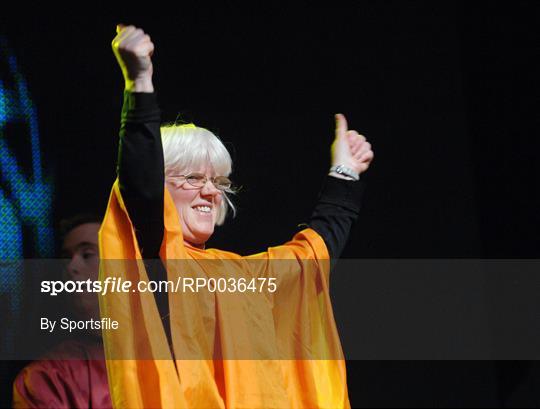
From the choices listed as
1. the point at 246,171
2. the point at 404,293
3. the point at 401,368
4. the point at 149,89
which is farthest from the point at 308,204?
the point at 149,89

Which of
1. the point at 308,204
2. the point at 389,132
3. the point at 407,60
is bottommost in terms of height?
the point at 308,204

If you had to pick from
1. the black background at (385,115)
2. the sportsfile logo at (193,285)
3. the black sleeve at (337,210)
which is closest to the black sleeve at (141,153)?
the sportsfile logo at (193,285)

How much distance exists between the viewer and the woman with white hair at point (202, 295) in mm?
1471

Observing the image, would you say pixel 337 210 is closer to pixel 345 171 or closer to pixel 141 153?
pixel 345 171

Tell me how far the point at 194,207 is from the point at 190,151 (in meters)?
0.11

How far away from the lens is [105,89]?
7.63ft

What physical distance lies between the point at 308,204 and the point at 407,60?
51cm

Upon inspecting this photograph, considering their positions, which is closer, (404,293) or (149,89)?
(149,89)

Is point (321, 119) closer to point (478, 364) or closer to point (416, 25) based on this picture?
point (416, 25)

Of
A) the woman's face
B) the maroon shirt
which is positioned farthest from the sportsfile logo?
the maroon shirt

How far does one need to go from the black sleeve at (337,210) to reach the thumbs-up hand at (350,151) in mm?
37

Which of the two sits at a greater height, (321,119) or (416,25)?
(416,25)

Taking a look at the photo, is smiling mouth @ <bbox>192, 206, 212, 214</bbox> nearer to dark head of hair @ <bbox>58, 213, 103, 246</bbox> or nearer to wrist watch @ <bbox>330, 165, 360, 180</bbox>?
wrist watch @ <bbox>330, 165, 360, 180</bbox>

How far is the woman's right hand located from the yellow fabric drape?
0.18 meters
